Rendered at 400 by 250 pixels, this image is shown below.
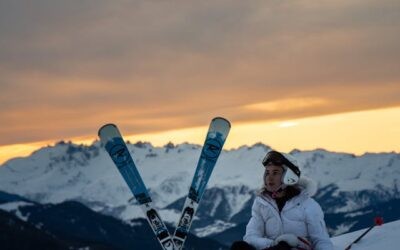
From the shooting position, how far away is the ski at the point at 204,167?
538 inches

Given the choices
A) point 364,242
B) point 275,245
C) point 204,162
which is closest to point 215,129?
point 204,162

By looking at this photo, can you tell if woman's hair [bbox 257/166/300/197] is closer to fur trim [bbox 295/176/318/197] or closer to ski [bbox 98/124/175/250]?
fur trim [bbox 295/176/318/197]

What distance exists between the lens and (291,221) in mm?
9094

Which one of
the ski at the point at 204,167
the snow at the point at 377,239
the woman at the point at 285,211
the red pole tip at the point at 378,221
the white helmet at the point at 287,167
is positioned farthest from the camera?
the red pole tip at the point at 378,221

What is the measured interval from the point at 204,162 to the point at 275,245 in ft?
17.4

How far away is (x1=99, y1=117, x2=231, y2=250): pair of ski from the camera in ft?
43.7

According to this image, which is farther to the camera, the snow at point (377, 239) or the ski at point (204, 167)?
the snow at point (377, 239)

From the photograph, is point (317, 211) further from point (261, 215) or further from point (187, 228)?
point (187, 228)

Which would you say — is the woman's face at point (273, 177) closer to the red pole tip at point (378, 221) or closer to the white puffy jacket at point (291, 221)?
the white puffy jacket at point (291, 221)

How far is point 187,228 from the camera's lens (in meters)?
13.7

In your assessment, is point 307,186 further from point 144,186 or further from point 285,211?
point 144,186

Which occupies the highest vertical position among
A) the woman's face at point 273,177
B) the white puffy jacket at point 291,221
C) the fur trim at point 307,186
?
the woman's face at point 273,177

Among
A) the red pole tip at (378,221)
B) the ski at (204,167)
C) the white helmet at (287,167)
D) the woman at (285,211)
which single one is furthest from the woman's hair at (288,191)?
the red pole tip at (378,221)

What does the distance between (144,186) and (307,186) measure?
15.9 ft
